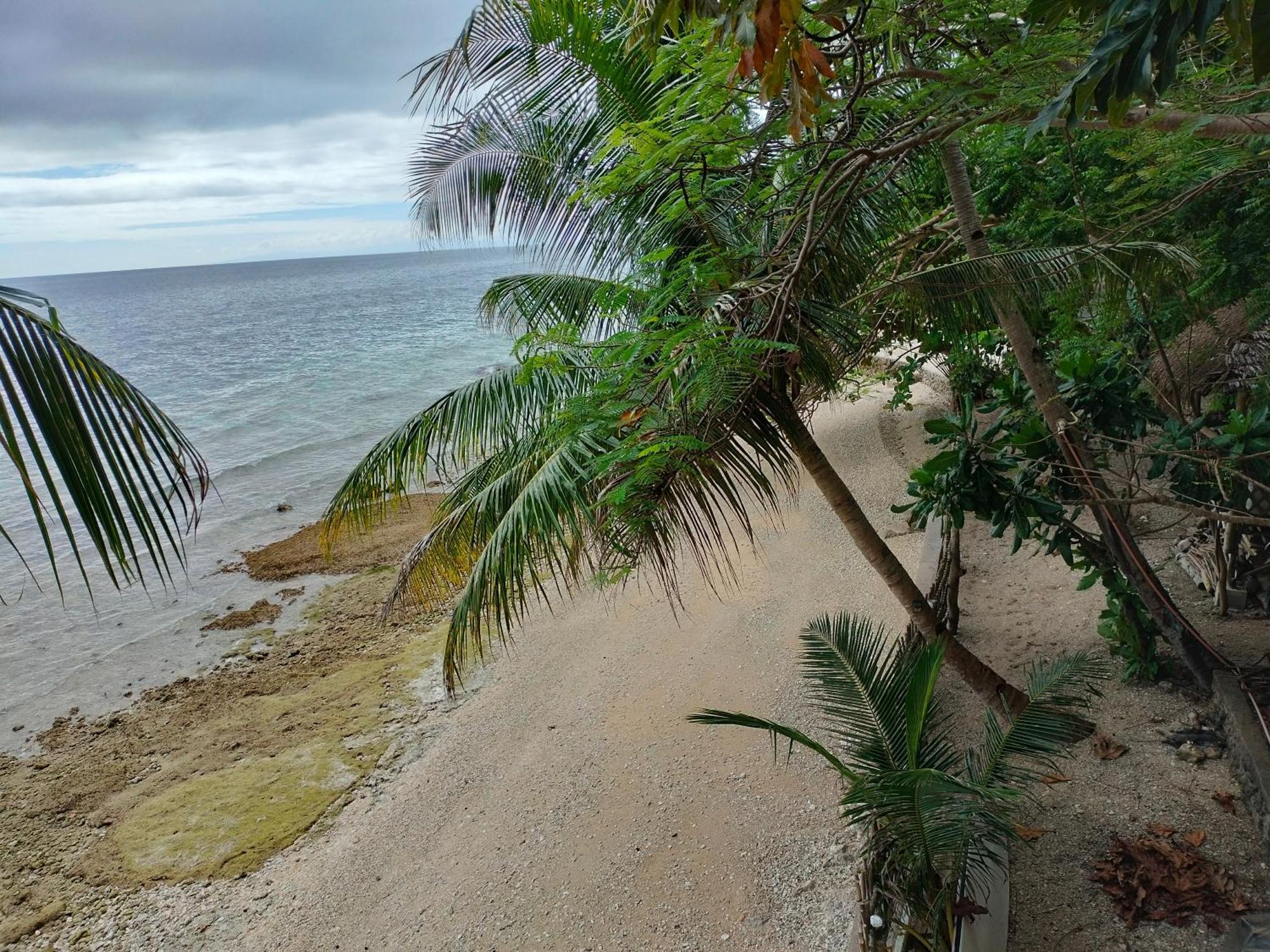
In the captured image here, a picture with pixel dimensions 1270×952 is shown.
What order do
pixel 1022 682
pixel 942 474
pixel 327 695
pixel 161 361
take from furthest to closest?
pixel 161 361
pixel 327 695
pixel 1022 682
pixel 942 474

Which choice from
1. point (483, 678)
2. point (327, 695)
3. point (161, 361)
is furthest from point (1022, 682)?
point (161, 361)

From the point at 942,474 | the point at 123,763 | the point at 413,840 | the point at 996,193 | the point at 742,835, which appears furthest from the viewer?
the point at 123,763

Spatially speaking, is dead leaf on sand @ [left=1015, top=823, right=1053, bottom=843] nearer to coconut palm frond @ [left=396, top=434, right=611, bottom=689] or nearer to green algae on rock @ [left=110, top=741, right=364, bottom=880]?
coconut palm frond @ [left=396, top=434, right=611, bottom=689]

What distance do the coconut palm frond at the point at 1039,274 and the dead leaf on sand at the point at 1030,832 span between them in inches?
122

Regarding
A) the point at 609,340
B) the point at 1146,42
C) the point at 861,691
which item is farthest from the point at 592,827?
the point at 1146,42

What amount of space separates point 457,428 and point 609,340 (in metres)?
2.45

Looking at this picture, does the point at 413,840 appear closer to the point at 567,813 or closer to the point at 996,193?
the point at 567,813

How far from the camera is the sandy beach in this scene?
503cm

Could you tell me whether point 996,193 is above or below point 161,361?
above

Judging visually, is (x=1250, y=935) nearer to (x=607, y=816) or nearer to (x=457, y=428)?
(x=607, y=816)

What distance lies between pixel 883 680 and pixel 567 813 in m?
3.05

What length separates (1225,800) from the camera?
175 inches

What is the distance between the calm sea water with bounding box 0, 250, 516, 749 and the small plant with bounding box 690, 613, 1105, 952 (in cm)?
926

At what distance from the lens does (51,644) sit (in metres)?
12.0
